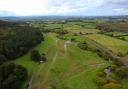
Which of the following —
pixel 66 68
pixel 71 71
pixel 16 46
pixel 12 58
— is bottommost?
pixel 66 68

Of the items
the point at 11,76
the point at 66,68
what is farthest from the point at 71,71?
the point at 11,76

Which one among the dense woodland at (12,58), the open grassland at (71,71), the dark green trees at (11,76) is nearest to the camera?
the dark green trees at (11,76)

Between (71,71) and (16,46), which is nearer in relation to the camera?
(71,71)

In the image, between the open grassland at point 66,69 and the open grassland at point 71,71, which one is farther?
the open grassland at point 66,69

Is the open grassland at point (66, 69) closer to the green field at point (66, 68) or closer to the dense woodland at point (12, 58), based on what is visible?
the green field at point (66, 68)

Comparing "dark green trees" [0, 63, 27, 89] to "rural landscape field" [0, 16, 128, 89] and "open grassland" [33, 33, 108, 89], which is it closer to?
"rural landscape field" [0, 16, 128, 89]

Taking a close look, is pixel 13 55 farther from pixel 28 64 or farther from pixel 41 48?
pixel 41 48

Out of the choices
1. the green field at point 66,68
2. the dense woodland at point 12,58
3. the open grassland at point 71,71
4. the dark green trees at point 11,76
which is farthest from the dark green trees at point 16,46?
the dark green trees at point 11,76

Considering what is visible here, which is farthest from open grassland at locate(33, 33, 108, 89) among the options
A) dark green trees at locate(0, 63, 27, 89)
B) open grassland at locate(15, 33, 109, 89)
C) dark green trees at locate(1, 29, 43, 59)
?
dark green trees at locate(1, 29, 43, 59)

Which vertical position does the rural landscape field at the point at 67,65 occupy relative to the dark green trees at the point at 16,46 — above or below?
below

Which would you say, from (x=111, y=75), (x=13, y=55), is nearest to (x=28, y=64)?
(x=13, y=55)

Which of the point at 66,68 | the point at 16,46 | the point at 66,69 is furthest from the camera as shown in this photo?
the point at 16,46

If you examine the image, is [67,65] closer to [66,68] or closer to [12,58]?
[66,68]
